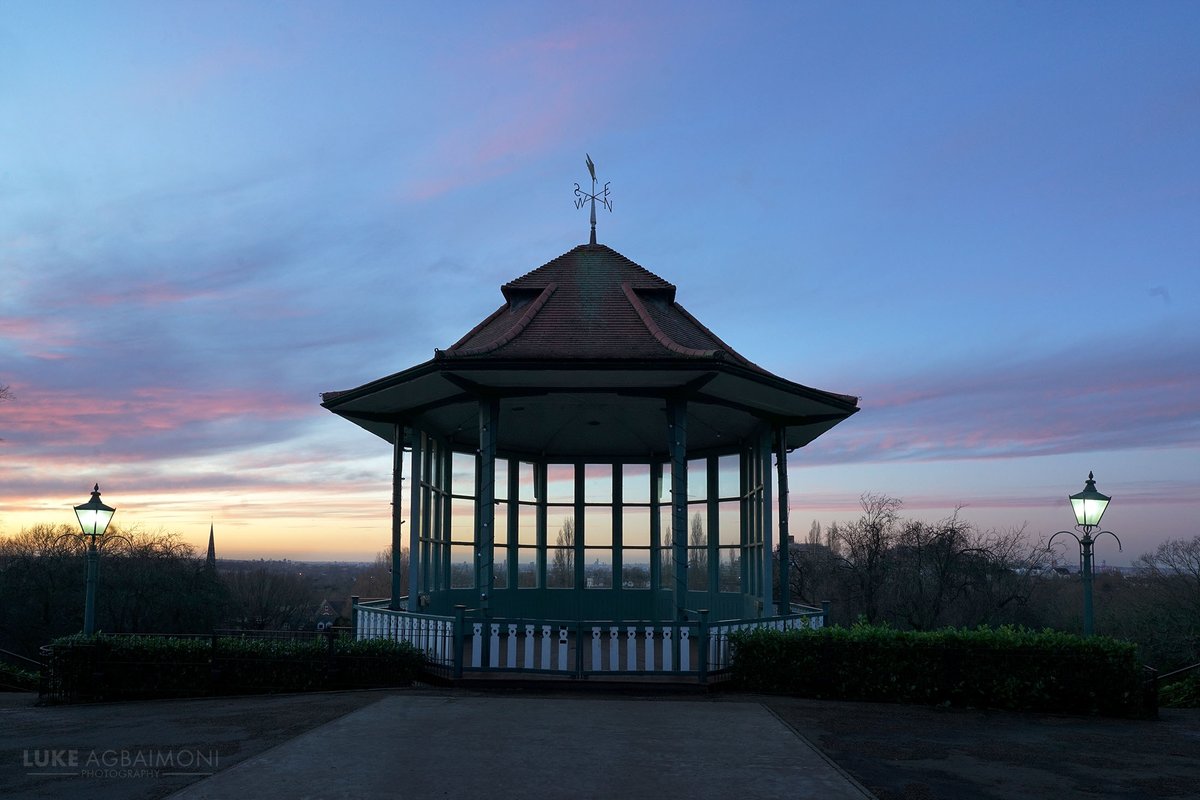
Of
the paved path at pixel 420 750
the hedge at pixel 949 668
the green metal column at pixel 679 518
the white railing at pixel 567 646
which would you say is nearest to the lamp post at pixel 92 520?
the paved path at pixel 420 750

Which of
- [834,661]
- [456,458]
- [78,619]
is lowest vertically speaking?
[78,619]

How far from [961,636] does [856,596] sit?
42533 mm

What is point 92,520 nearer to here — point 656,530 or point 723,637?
point 723,637

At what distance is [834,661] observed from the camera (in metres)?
12.3

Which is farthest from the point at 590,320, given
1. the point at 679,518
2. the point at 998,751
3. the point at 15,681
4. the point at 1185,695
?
the point at 15,681

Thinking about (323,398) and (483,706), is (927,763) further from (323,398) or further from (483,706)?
(323,398)

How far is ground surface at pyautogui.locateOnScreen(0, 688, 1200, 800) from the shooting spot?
7.66 metres

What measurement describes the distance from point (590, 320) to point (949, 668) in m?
7.55

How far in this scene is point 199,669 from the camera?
12.6 m

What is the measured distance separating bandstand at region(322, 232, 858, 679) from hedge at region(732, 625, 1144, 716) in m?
0.93

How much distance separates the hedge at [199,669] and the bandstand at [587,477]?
47.5 inches

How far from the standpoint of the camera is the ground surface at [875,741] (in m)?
7.66

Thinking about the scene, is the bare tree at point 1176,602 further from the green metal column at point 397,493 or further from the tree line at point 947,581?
the green metal column at point 397,493

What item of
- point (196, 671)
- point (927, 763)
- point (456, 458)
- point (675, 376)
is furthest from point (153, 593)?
point (927, 763)
